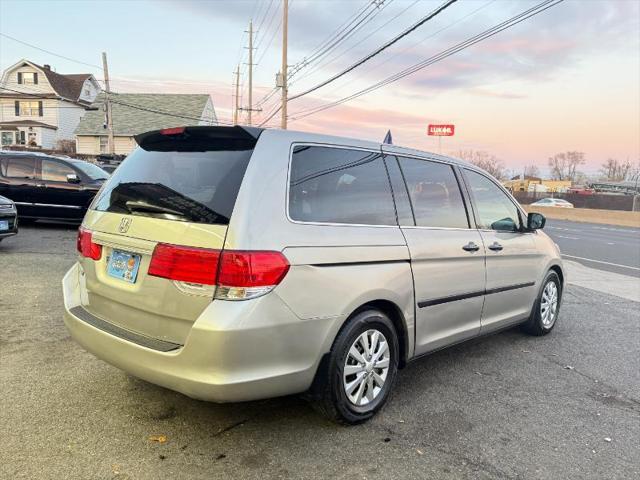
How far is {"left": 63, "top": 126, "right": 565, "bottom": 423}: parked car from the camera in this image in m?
2.69

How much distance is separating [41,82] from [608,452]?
55551mm

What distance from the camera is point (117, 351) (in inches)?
118

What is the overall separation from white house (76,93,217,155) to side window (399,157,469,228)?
41.9 meters

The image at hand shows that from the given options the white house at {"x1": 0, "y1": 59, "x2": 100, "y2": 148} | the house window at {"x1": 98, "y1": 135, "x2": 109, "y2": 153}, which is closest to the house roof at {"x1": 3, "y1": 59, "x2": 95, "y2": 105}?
the white house at {"x1": 0, "y1": 59, "x2": 100, "y2": 148}

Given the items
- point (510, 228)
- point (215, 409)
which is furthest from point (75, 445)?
point (510, 228)

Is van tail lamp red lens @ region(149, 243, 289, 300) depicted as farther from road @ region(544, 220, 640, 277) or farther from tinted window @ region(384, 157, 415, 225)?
road @ region(544, 220, 640, 277)

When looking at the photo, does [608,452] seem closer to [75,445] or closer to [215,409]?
[215,409]

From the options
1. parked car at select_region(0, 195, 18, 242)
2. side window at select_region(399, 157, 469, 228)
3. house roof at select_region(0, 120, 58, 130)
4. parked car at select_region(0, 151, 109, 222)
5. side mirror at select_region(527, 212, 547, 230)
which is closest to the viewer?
side window at select_region(399, 157, 469, 228)

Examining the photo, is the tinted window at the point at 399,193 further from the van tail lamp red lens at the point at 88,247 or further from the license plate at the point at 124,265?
the van tail lamp red lens at the point at 88,247

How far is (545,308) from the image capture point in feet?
17.8

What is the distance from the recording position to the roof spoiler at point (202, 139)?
2.99m

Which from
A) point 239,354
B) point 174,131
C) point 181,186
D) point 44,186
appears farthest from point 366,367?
point 44,186

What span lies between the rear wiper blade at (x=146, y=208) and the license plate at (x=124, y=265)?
28 cm

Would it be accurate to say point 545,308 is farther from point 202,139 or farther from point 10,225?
point 10,225
